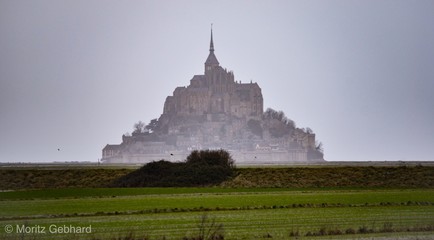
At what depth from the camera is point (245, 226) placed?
23.7 meters

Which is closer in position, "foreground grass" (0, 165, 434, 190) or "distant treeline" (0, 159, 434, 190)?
"foreground grass" (0, 165, 434, 190)

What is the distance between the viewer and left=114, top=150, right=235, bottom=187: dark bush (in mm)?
52250

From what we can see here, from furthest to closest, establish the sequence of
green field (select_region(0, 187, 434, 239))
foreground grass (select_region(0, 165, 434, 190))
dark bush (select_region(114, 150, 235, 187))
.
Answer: dark bush (select_region(114, 150, 235, 187)) → foreground grass (select_region(0, 165, 434, 190)) → green field (select_region(0, 187, 434, 239))

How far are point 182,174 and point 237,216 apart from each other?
26.3 meters

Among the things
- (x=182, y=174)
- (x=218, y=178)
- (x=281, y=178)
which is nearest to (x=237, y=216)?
(x=218, y=178)

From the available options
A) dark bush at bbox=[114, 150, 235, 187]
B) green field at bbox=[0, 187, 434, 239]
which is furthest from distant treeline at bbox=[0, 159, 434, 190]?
green field at bbox=[0, 187, 434, 239]

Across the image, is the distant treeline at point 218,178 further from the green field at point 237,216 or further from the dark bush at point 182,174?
the green field at point 237,216

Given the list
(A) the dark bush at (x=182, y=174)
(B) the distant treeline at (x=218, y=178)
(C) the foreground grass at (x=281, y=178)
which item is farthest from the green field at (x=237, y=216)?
(C) the foreground grass at (x=281, y=178)

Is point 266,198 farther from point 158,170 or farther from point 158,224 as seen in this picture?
point 158,170

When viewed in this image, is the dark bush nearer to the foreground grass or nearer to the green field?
the foreground grass

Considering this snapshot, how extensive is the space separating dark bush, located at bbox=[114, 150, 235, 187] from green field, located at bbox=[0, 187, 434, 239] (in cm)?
1336

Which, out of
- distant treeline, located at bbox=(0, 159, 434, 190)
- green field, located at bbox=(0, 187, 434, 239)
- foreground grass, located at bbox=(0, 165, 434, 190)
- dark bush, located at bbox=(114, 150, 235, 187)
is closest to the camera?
green field, located at bbox=(0, 187, 434, 239)

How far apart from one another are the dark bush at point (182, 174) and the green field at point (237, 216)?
1336 cm

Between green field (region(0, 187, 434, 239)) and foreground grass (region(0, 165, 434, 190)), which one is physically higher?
foreground grass (region(0, 165, 434, 190))
